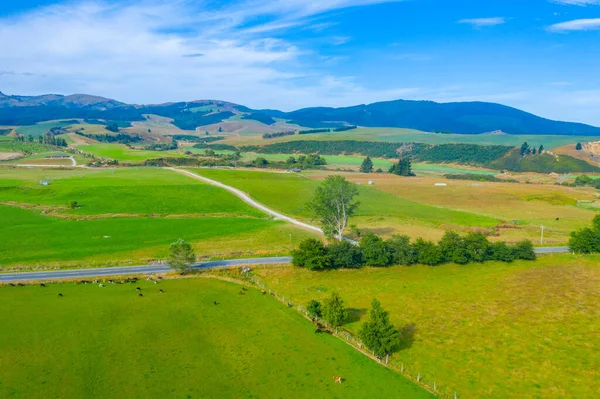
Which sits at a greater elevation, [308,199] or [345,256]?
[308,199]

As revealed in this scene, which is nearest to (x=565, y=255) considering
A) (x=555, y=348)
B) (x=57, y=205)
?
(x=555, y=348)

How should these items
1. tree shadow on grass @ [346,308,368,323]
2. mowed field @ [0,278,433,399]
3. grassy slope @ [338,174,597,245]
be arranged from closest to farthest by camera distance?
mowed field @ [0,278,433,399] → tree shadow on grass @ [346,308,368,323] → grassy slope @ [338,174,597,245]

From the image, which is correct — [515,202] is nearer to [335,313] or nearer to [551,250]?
[551,250]

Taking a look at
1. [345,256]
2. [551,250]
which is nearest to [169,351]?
[345,256]

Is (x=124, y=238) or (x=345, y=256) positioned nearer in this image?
(x=345, y=256)

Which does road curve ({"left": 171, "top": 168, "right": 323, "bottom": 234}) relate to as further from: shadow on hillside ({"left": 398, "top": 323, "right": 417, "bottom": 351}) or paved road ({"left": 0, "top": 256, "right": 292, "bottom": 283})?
shadow on hillside ({"left": 398, "top": 323, "right": 417, "bottom": 351})

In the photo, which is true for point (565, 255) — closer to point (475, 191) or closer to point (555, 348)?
point (555, 348)

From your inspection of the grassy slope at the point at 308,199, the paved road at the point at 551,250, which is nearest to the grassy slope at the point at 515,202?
the paved road at the point at 551,250

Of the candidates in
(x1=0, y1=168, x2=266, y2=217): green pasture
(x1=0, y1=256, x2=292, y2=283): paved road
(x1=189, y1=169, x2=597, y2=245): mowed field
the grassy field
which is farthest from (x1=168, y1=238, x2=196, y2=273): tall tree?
(x1=0, y1=168, x2=266, y2=217): green pasture
